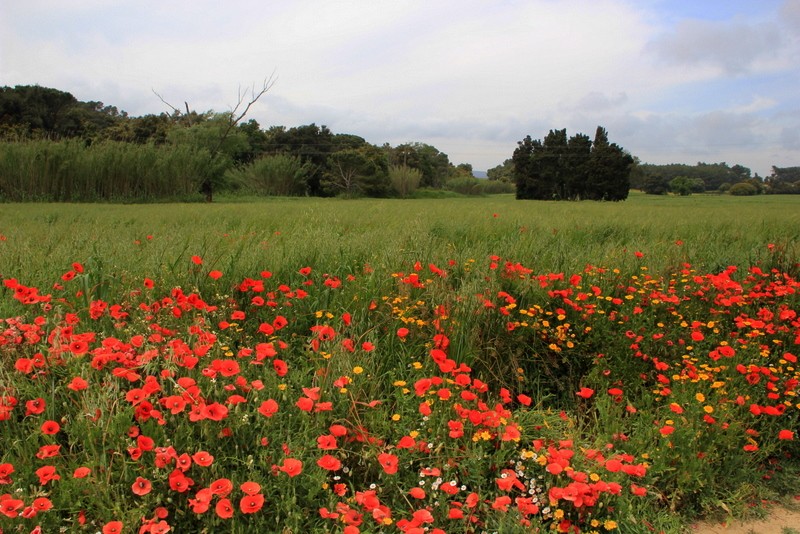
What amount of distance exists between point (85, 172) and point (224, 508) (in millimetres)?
18559

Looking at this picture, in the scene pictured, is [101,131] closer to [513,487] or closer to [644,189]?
[513,487]

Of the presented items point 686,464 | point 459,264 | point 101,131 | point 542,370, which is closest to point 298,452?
point 686,464

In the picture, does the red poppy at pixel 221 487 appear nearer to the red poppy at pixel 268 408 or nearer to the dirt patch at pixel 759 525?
the red poppy at pixel 268 408

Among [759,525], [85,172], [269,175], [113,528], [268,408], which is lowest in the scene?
[759,525]

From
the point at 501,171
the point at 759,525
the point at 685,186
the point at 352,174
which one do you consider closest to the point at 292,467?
the point at 759,525

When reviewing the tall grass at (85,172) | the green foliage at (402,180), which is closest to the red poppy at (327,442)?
the tall grass at (85,172)

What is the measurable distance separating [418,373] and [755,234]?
686 centimetres

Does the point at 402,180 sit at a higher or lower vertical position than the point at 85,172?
higher

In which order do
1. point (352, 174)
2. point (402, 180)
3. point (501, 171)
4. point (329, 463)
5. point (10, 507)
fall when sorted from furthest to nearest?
point (501, 171)
point (402, 180)
point (352, 174)
point (329, 463)
point (10, 507)

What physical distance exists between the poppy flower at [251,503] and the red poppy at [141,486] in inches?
13.4

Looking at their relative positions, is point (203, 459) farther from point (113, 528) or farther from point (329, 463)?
point (329, 463)

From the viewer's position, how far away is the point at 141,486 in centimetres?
177

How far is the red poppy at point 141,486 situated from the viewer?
1.72 meters

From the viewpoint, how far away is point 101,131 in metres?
36.9
